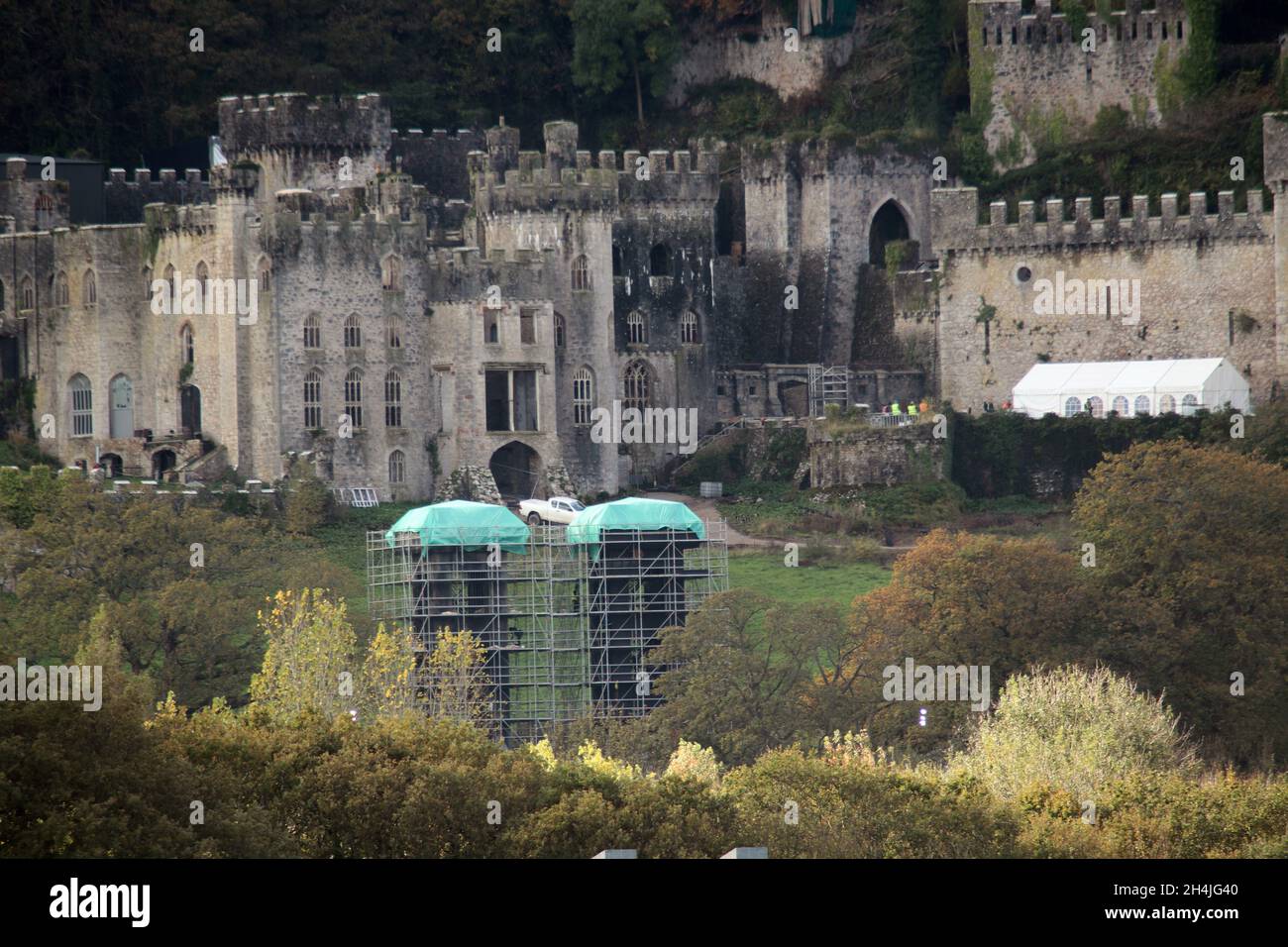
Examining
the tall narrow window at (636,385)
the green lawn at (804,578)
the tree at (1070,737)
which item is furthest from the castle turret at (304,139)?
the tree at (1070,737)

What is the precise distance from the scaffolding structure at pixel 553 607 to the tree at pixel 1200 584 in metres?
10.5

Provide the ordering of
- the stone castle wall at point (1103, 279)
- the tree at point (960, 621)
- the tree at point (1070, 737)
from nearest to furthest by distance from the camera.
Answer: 1. the tree at point (1070, 737)
2. the tree at point (960, 621)
3. the stone castle wall at point (1103, 279)

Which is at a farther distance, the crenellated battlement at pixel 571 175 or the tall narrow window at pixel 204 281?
the crenellated battlement at pixel 571 175

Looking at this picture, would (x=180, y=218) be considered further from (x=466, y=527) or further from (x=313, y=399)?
(x=466, y=527)

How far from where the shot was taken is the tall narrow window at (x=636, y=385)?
102125mm

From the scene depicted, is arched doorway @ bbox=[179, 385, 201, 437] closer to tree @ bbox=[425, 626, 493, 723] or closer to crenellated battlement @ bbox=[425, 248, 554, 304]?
crenellated battlement @ bbox=[425, 248, 554, 304]

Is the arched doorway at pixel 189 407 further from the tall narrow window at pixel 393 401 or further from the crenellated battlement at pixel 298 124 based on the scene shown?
the crenellated battlement at pixel 298 124

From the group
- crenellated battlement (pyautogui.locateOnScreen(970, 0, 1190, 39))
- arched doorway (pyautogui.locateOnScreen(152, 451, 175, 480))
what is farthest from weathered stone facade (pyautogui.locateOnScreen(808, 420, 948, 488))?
arched doorway (pyautogui.locateOnScreen(152, 451, 175, 480))

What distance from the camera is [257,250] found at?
95938 mm

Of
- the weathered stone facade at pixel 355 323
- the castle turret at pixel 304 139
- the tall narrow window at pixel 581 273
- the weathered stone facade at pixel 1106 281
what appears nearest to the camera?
the weathered stone facade at pixel 355 323

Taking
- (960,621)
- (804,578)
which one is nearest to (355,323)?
(804,578)

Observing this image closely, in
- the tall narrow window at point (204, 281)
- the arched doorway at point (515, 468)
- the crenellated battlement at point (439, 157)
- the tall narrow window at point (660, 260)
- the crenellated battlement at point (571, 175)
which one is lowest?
the arched doorway at point (515, 468)

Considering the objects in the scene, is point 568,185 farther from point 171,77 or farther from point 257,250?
point 171,77
